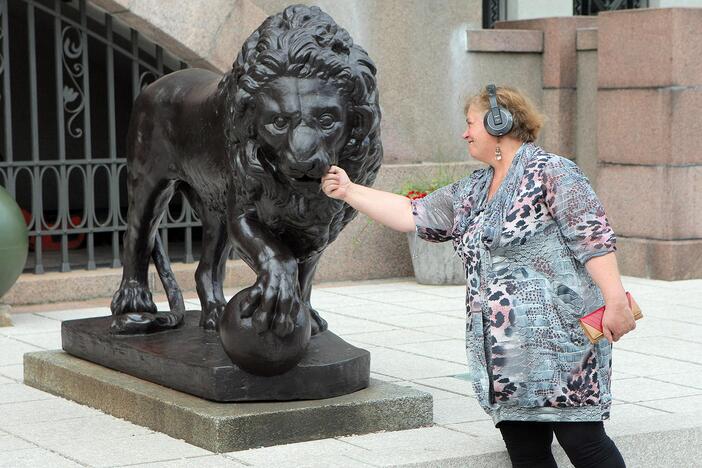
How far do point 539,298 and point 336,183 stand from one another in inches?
36.3

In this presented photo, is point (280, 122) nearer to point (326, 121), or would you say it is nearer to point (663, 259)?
point (326, 121)

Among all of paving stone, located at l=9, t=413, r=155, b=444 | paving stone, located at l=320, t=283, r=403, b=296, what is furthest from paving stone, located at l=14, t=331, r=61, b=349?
paving stone, located at l=320, t=283, r=403, b=296

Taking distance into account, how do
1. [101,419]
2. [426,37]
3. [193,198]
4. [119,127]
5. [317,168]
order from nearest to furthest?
[317,168], [101,419], [193,198], [426,37], [119,127]

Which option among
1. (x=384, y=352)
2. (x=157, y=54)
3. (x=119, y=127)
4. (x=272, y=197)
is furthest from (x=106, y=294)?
(x=272, y=197)

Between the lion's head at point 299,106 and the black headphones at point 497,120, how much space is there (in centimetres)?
66

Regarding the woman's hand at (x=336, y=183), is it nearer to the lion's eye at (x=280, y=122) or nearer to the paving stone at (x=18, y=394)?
the lion's eye at (x=280, y=122)

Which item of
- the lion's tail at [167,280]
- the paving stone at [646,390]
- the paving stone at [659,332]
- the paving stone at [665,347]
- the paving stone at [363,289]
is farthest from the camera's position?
the paving stone at [363,289]

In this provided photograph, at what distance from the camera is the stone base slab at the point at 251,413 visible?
4.97 metres

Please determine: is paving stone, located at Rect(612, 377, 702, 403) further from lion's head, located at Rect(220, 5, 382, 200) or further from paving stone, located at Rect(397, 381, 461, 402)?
lion's head, located at Rect(220, 5, 382, 200)

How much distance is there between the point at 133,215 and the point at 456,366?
1.92 meters

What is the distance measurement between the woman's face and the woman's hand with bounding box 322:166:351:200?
0.51 m

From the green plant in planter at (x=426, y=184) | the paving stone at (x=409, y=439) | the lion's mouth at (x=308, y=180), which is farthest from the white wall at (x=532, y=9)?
the lion's mouth at (x=308, y=180)

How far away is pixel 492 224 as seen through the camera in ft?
14.7

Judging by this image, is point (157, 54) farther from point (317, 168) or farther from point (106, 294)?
point (317, 168)
